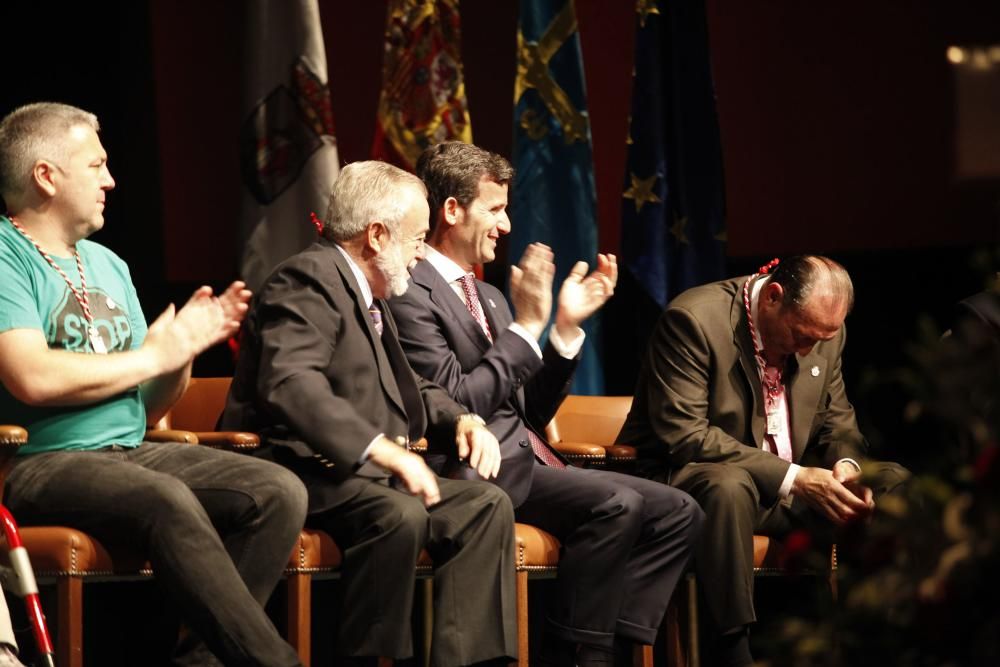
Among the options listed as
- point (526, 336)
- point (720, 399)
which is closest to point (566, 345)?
point (526, 336)

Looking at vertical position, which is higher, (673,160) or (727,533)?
(673,160)

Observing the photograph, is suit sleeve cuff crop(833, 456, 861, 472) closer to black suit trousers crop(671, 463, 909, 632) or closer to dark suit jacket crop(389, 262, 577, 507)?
black suit trousers crop(671, 463, 909, 632)

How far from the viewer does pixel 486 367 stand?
338cm

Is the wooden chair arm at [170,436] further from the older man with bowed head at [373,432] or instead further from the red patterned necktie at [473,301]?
the red patterned necktie at [473,301]

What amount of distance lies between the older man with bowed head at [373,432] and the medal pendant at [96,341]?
0.32 m

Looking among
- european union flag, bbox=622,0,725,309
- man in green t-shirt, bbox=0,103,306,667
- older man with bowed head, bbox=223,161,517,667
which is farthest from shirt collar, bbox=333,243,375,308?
european union flag, bbox=622,0,725,309

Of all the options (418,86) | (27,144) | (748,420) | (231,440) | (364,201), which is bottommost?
(748,420)

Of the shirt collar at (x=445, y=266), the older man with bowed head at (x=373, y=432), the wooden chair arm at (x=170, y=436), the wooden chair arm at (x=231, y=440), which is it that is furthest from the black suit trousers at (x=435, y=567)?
the shirt collar at (x=445, y=266)

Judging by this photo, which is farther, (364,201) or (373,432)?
(364,201)

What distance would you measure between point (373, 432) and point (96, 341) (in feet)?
1.91

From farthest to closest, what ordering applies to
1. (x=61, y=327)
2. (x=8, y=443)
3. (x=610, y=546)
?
(x=610, y=546), (x=61, y=327), (x=8, y=443)

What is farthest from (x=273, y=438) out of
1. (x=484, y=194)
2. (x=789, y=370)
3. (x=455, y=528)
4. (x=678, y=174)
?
(x=678, y=174)

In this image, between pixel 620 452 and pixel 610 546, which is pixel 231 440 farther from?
pixel 620 452

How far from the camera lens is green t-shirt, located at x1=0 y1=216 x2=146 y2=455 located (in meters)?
2.75
